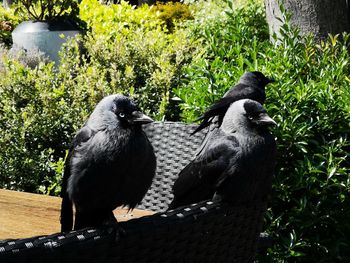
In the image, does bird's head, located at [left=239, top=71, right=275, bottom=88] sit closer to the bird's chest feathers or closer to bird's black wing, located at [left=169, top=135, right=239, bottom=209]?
bird's black wing, located at [left=169, top=135, right=239, bottom=209]

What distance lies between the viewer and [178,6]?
1228 cm

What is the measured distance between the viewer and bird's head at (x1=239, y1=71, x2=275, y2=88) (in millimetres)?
3865

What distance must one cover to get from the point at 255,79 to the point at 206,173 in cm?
158

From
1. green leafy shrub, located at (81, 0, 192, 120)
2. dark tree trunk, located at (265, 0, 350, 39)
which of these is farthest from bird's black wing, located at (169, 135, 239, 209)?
dark tree trunk, located at (265, 0, 350, 39)

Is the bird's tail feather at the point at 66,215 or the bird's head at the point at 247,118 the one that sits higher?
the bird's head at the point at 247,118

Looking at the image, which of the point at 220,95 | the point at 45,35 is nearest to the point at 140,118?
the point at 220,95

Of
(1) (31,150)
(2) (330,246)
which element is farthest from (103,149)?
(1) (31,150)

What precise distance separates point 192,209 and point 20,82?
3474mm

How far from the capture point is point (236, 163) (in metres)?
2.25

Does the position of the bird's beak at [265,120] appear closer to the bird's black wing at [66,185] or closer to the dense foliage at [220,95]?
the bird's black wing at [66,185]

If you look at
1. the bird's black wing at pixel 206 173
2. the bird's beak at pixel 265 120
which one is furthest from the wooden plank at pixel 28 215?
the bird's beak at pixel 265 120

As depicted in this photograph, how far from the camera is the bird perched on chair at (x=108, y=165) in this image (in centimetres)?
207

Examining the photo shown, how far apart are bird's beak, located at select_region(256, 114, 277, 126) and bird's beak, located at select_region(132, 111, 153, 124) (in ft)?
1.61

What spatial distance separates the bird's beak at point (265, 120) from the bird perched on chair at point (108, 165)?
1.64 feet
